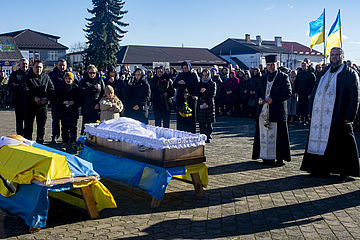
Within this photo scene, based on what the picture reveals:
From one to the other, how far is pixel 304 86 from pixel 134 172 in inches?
395

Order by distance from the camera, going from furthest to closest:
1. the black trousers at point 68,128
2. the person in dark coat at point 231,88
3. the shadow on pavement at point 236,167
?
the person in dark coat at point 231,88 → the black trousers at point 68,128 → the shadow on pavement at point 236,167

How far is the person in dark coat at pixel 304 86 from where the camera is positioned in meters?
14.7

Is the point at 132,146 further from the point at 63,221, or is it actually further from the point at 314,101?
the point at 314,101

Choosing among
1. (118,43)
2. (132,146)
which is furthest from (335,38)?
(118,43)

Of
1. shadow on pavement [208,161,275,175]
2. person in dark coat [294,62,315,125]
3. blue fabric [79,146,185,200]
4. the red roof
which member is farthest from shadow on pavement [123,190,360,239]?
the red roof

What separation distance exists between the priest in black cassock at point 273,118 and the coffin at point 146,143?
2449 mm

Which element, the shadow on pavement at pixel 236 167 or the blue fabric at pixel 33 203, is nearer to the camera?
the blue fabric at pixel 33 203

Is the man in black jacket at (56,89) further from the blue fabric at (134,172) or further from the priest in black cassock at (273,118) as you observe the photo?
the priest in black cassock at (273,118)

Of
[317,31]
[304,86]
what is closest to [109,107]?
[304,86]

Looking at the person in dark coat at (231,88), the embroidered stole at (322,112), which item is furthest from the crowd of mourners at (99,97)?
the person in dark coat at (231,88)

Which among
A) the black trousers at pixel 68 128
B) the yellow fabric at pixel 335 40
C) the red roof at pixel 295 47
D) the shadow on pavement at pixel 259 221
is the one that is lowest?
the shadow on pavement at pixel 259 221

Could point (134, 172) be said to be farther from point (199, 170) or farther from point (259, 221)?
point (259, 221)

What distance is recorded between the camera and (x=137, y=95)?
11.2 metres

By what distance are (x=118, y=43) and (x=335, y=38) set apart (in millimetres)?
36901
